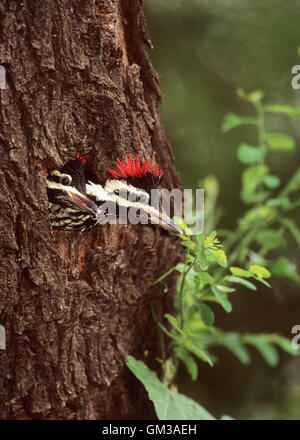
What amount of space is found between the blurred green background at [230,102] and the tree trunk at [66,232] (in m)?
1.16

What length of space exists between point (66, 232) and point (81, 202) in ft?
0.31

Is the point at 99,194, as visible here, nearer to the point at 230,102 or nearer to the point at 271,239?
the point at 271,239

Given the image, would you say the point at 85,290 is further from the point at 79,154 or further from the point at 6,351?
the point at 79,154

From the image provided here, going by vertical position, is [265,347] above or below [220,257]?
below

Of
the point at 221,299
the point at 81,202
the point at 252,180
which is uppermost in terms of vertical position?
the point at 252,180

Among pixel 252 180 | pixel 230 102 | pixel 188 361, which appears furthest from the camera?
pixel 230 102

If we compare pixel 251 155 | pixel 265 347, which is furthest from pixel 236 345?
pixel 251 155

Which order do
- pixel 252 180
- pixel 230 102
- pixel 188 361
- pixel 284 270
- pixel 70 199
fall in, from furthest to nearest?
pixel 230 102 → pixel 252 180 → pixel 284 270 → pixel 188 361 → pixel 70 199

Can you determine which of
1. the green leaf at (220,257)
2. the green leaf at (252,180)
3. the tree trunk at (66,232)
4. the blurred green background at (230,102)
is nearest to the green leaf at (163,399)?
the tree trunk at (66,232)

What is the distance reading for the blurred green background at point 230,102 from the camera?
2.44 m

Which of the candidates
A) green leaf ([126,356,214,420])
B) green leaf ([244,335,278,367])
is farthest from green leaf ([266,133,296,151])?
green leaf ([126,356,214,420])

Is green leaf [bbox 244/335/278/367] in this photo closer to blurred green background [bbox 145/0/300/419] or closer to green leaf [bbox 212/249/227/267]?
blurred green background [bbox 145/0/300/419]

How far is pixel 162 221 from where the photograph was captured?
1.23m
